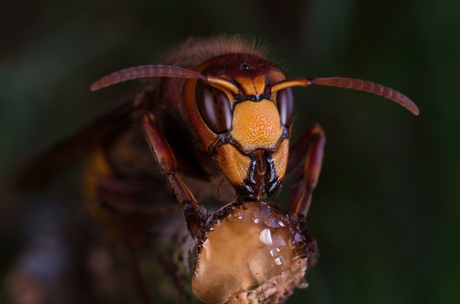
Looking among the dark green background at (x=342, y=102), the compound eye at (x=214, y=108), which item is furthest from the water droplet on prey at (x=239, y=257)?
the dark green background at (x=342, y=102)

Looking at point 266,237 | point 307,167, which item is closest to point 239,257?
point 266,237

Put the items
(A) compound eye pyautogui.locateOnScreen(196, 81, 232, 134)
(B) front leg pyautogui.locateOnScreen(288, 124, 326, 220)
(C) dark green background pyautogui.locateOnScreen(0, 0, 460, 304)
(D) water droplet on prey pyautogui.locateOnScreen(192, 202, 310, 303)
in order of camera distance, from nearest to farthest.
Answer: (D) water droplet on prey pyautogui.locateOnScreen(192, 202, 310, 303)
(A) compound eye pyautogui.locateOnScreen(196, 81, 232, 134)
(B) front leg pyautogui.locateOnScreen(288, 124, 326, 220)
(C) dark green background pyautogui.locateOnScreen(0, 0, 460, 304)

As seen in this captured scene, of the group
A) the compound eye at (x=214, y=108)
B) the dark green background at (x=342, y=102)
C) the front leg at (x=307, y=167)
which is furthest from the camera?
the dark green background at (x=342, y=102)

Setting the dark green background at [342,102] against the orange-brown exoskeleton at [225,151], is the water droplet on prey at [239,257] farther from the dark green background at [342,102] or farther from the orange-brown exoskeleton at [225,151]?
the dark green background at [342,102]

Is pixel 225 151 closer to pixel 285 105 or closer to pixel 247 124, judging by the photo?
pixel 247 124

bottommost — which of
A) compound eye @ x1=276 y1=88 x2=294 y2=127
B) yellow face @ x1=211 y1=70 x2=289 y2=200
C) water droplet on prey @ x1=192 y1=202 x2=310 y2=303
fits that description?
water droplet on prey @ x1=192 y1=202 x2=310 y2=303

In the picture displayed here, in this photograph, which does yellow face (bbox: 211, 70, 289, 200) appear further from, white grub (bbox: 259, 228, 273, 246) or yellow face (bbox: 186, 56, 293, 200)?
white grub (bbox: 259, 228, 273, 246)

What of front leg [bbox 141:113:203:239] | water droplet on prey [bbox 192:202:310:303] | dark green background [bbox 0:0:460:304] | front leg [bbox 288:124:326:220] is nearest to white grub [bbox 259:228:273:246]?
water droplet on prey [bbox 192:202:310:303]
